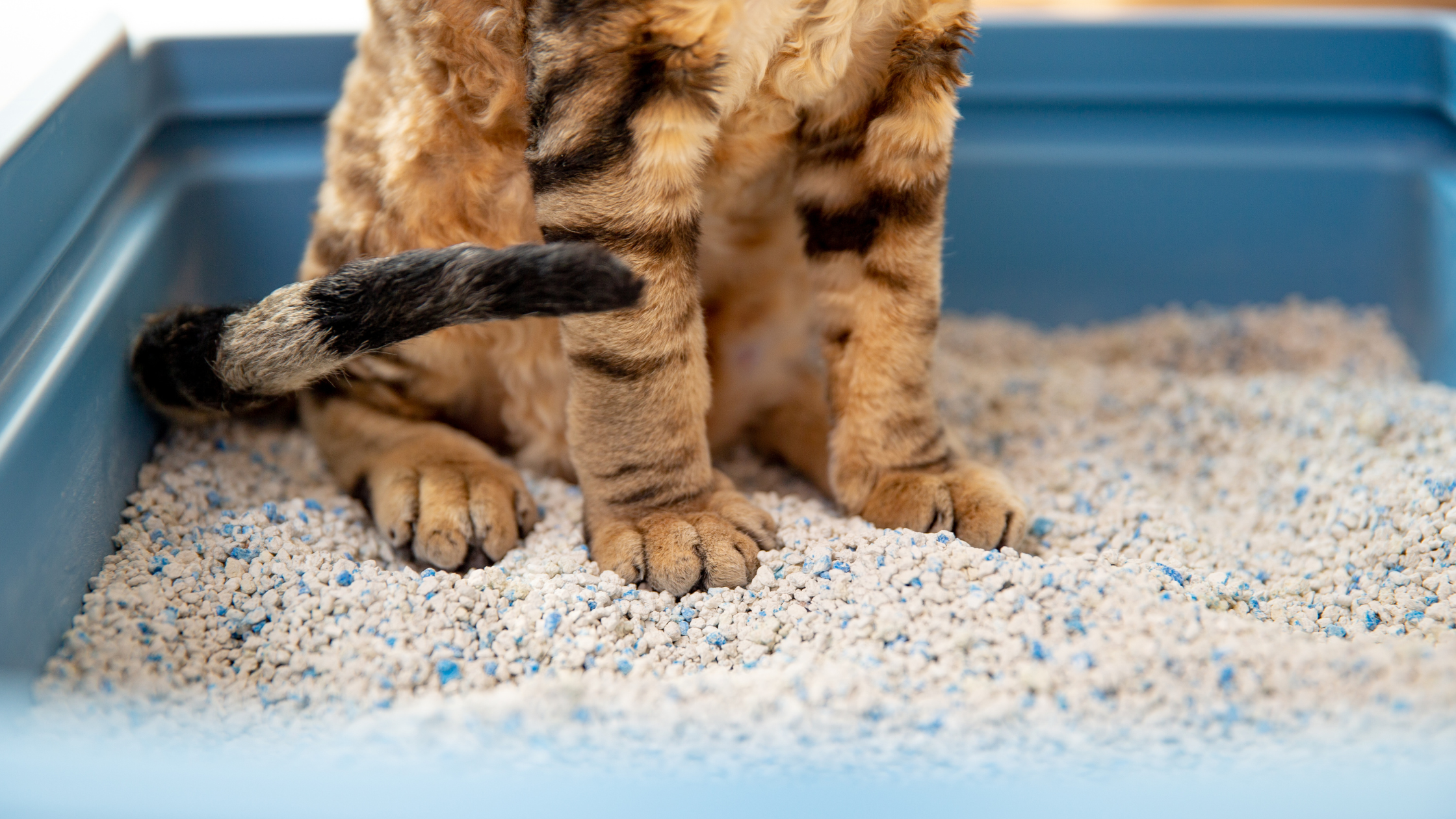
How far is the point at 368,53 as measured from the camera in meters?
1.49

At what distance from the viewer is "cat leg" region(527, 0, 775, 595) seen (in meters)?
1.13

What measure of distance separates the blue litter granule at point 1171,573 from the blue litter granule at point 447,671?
0.88m

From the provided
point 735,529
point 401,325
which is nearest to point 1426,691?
point 735,529

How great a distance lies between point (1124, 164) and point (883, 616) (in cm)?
132

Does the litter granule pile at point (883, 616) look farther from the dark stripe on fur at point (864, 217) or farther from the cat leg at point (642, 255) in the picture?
the dark stripe on fur at point (864, 217)

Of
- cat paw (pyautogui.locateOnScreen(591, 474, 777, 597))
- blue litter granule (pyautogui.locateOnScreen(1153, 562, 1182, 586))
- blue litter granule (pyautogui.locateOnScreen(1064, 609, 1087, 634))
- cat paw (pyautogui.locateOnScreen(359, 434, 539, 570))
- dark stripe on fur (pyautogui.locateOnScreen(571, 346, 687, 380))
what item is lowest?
cat paw (pyautogui.locateOnScreen(359, 434, 539, 570))

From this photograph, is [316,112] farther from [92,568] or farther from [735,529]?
[735,529]

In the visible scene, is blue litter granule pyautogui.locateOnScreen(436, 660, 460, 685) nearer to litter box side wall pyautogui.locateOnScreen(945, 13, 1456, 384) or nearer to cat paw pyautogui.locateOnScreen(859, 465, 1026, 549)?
cat paw pyautogui.locateOnScreen(859, 465, 1026, 549)

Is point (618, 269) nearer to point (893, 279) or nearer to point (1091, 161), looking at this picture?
point (893, 279)

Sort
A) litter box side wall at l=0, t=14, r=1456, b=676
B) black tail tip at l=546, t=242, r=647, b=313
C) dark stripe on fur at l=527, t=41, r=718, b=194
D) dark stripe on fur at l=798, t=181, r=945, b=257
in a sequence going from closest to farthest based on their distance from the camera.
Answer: black tail tip at l=546, t=242, r=647, b=313 < dark stripe on fur at l=527, t=41, r=718, b=194 < dark stripe on fur at l=798, t=181, r=945, b=257 < litter box side wall at l=0, t=14, r=1456, b=676

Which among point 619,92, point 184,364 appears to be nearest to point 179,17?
point 184,364

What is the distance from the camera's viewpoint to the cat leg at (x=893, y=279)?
52.0 inches

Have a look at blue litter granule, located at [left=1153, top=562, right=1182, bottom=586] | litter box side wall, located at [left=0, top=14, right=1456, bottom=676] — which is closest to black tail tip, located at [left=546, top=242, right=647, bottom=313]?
blue litter granule, located at [left=1153, top=562, right=1182, bottom=586]

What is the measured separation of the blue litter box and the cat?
494mm
